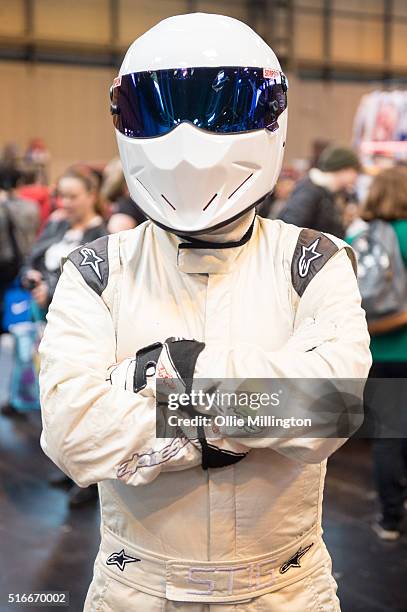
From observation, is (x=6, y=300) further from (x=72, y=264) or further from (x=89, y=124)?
(x=89, y=124)

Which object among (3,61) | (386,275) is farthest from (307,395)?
(3,61)

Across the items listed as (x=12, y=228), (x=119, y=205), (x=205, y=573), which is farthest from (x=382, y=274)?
(x=12, y=228)

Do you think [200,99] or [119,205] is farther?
[119,205]

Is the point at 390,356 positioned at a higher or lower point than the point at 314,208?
lower

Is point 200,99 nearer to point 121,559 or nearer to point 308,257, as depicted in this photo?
point 308,257

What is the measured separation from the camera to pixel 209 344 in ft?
3.73

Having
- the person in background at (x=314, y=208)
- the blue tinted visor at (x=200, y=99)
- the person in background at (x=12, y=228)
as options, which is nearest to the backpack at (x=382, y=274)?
the person in background at (x=314, y=208)

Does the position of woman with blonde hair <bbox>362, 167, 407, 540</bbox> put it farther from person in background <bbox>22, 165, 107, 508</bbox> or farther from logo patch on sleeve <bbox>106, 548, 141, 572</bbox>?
logo patch on sleeve <bbox>106, 548, 141, 572</bbox>

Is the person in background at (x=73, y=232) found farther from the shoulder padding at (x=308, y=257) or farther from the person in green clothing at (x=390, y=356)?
the shoulder padding at (x=308, y=257)

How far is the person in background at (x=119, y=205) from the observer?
334cm

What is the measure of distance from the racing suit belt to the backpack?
1.71 meters

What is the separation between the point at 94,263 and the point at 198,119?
0.26 meters

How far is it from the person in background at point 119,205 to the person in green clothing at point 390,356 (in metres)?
0.84

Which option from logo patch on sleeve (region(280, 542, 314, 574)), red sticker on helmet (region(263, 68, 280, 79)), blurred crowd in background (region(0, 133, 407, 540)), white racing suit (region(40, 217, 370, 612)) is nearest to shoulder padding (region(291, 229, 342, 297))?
white racing suit (region(40, 217, 370, 612))
